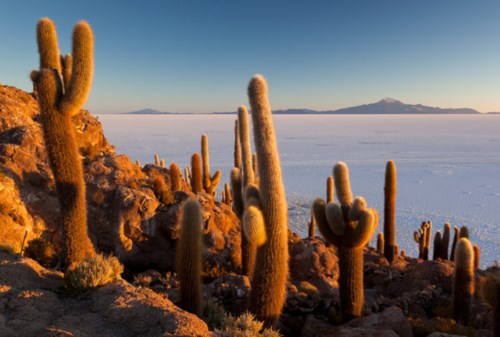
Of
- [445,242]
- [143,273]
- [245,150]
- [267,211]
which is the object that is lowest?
[445,242]

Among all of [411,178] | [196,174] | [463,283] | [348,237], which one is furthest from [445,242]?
[411,178]

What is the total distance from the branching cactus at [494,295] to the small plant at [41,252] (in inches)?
352

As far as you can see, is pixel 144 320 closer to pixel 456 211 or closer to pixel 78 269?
pixel 78 269

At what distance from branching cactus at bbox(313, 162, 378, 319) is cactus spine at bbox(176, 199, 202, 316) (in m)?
2.99

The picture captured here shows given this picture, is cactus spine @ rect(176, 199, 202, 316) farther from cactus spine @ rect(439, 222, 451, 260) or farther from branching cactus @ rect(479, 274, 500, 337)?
cactus spine @ rect(439, 222, 451, 260)

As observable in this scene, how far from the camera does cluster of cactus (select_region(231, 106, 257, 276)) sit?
777 cm

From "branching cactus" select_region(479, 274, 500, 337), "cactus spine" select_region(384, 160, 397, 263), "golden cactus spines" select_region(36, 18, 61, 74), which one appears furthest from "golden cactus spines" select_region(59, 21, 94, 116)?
"cactus spine" select_region(384, 160, 397, 263)

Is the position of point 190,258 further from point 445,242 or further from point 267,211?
point 445,242

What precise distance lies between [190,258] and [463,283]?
6605 mm

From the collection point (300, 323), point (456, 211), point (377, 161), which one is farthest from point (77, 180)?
point (377, 161)

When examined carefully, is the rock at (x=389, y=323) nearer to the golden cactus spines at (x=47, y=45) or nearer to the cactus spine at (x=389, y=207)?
the cactus spine at (x=389, y=207)

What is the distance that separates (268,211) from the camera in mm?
5707

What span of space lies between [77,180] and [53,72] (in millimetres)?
2005

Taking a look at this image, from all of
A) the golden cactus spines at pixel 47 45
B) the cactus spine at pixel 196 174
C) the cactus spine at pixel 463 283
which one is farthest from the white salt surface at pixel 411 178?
the golden cactus spines at pixel 47 45
